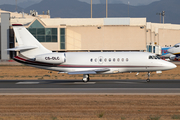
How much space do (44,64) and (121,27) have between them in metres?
55.8

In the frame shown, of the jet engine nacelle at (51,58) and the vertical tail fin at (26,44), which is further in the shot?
the vertical tail fin at (26,44)

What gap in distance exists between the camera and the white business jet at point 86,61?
109 ft

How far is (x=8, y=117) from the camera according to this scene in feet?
52.4

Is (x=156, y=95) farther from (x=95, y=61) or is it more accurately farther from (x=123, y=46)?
(x=123, y=46)

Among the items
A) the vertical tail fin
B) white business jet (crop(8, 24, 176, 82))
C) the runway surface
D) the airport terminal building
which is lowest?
the runway surface

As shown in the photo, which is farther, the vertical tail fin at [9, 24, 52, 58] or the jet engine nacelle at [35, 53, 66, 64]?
the vertical tail fin at [9, 24, 52, 58]

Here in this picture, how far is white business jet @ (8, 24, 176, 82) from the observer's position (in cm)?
3334

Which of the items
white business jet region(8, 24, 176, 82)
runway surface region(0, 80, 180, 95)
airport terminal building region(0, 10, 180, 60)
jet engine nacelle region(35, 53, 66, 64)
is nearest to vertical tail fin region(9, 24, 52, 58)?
white business jet region(8, 24, 176, 82)

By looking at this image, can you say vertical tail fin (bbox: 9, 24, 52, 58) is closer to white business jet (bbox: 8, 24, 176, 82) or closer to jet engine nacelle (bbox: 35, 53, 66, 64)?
white business jet (bbox: 8, 24, 176, 82)

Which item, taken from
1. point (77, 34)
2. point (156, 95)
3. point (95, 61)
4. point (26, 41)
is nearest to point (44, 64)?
point (26, 41)

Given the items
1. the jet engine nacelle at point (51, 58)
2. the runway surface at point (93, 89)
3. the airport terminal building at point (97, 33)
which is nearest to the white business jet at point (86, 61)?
the jet engine nacelle at point (51, 58)

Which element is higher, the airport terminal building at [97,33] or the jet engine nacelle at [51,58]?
the airport terminal building at [97,33]

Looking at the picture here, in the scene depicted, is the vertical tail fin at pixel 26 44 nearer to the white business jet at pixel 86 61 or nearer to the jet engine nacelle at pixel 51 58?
the white business jet at pixel 86 61

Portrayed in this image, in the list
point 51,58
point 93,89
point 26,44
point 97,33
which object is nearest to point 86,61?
point 51,58
